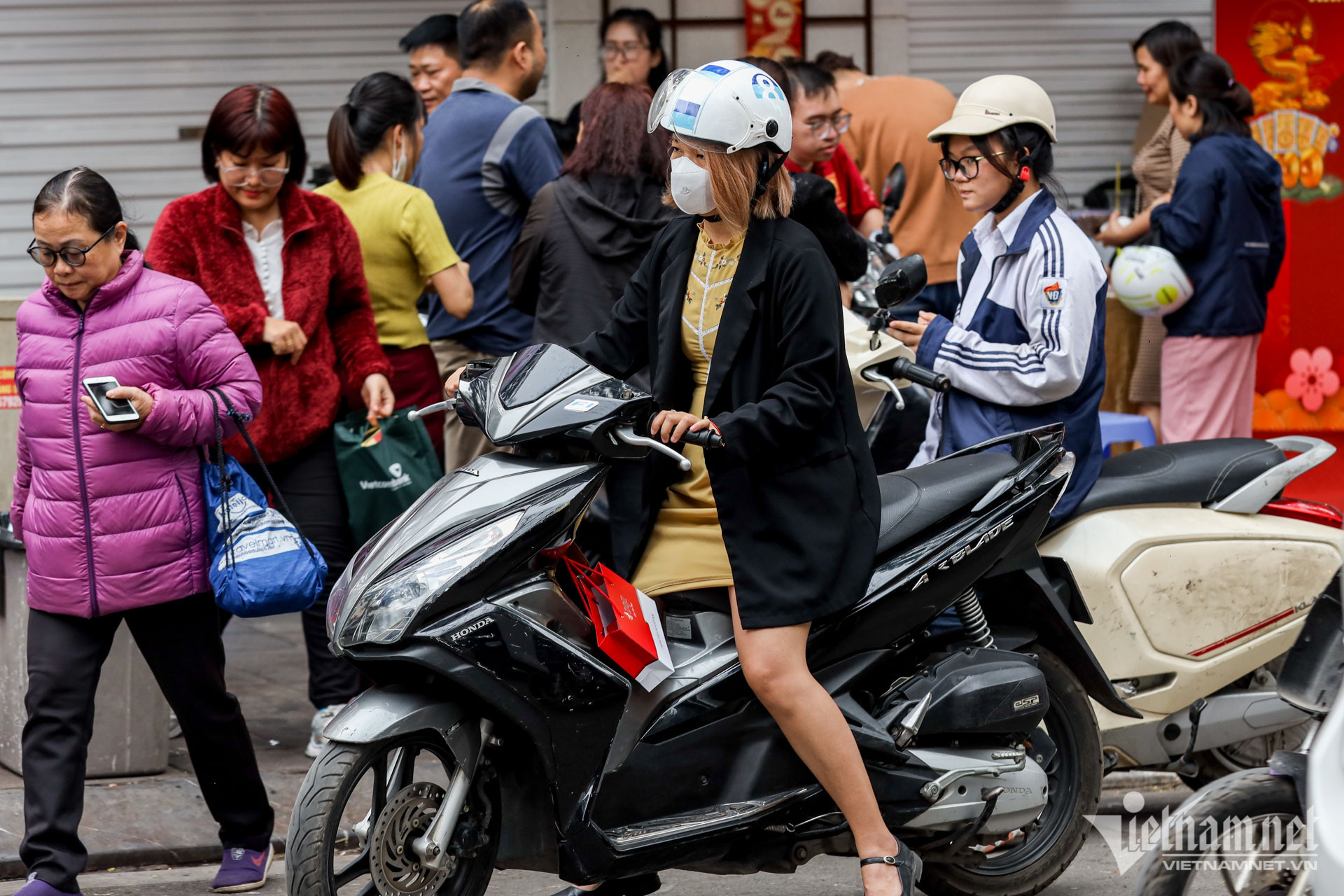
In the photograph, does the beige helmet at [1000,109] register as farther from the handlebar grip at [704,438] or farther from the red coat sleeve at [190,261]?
the red coat sleeve at [190,261]

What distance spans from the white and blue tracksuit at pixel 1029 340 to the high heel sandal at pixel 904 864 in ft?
3.88

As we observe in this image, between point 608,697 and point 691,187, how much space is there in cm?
115

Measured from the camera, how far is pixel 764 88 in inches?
142

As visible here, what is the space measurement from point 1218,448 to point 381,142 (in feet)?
10.1

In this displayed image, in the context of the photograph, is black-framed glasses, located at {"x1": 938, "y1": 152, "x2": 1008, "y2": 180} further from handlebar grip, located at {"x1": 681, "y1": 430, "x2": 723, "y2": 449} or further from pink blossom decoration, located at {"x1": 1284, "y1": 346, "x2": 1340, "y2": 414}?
pink blossom decoration, located at {"x1": 1284, "y1": 346, "x2": 1340, "y2": 414}

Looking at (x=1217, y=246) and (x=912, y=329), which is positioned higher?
(x=912, y=329)

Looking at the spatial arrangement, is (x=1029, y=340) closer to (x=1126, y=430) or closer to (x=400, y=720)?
(x=1126, y=430)

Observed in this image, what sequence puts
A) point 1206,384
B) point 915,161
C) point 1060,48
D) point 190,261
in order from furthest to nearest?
point 1060,48, point 1206,384, point 915,161, point 190,261

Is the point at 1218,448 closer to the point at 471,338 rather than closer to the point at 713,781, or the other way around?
the point at 713,781

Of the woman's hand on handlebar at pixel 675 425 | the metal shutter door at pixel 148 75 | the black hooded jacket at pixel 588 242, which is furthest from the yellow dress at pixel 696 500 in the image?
the metal shutter door at pixel 148 75

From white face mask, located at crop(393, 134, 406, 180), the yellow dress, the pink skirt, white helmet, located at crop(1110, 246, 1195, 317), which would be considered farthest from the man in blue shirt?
the pink skirt

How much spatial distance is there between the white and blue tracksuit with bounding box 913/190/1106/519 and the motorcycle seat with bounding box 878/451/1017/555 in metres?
0.31

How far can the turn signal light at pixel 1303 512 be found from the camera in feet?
15.5

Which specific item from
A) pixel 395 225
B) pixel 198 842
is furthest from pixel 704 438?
pixel 395 225
